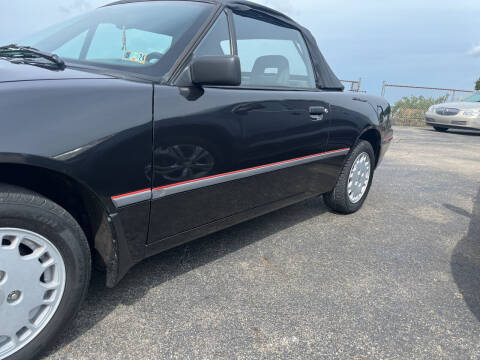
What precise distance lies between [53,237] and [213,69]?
0.95 meters

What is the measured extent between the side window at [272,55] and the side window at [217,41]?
0.11 metres

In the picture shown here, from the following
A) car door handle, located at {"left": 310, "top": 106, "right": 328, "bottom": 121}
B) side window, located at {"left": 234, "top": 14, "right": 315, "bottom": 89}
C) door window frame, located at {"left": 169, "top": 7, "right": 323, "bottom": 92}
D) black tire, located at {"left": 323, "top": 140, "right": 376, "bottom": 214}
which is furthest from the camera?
black tire, located at {"left": 323, "top": 140, "right": 376, "bottom": 214}

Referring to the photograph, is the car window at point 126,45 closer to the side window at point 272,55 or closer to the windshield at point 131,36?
the windshield at point 131,36

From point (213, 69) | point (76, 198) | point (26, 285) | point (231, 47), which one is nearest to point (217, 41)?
point (231, 47)

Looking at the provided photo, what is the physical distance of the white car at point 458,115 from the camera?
10.7m

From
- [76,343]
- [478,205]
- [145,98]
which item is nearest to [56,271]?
[76,343]

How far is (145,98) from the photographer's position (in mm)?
1514

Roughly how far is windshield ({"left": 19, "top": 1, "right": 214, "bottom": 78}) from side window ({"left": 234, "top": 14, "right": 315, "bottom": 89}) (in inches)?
13.6

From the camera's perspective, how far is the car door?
164cm

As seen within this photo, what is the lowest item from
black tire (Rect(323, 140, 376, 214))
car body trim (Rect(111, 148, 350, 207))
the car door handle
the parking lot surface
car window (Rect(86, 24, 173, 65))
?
the parking lot surface

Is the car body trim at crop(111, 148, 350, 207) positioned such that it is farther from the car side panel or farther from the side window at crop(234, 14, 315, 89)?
the side window at crop(234, 14, 315, 89)

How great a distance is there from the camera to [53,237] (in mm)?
1334

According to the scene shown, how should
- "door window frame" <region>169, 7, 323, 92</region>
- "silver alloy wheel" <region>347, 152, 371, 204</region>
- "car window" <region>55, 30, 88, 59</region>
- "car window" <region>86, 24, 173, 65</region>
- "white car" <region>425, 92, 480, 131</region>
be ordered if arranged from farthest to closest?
"white car" <region>425, 92, 480, 131</region>
"silver alloy wheel" <region>347, 152, 371, 204</region>
"car window" <region>55, 30, 88, 59</region>
"car window" <region>86, 24, 173, 65</region>
"door window frame" <region>169, 7, 323, 92</region>

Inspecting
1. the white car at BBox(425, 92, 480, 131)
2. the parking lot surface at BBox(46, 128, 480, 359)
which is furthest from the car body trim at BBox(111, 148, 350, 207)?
the white car at BBox(425, 92, 480, 131)
